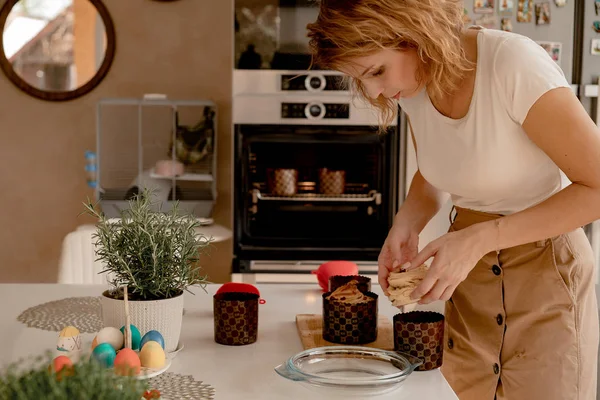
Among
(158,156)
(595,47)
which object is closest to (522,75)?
(595,47)

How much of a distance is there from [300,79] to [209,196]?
733 mm

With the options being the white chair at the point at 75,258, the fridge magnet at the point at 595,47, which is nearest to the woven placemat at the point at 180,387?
the white chair at the point at 75,258

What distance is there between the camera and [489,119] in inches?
53.5

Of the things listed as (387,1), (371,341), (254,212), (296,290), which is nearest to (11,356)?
(371,341)

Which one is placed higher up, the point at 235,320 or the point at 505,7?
the point at 505,7

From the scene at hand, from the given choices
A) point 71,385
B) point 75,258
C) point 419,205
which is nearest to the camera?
point 71,385

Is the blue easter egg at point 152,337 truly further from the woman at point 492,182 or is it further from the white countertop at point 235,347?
the woman at point 492,182

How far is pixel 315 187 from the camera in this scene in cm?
313

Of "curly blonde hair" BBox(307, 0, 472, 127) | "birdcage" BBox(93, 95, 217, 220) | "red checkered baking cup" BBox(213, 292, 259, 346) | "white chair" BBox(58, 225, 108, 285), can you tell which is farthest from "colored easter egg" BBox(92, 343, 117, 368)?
"birdcage" BBox(93, 95, 217, 220)

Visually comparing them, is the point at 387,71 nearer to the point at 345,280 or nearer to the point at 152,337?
the point at 345,280

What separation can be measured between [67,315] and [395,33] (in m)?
0.83

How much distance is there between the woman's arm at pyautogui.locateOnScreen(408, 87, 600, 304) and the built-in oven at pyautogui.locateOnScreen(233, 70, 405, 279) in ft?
5.69

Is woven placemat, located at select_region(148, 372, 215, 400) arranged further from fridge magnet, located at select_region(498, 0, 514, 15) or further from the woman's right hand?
fridge magnet, located at select_region(498, 0, 514, 15)

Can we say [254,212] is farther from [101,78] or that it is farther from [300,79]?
[101,78]
